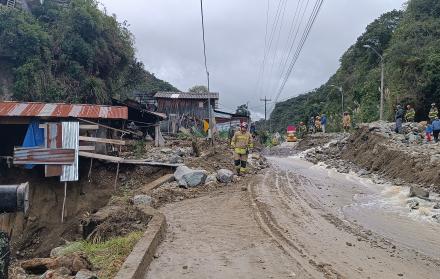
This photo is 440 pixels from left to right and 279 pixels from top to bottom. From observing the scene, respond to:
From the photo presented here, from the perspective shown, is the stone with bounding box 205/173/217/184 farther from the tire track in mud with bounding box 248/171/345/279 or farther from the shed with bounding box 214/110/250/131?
the shed with bounding box 214/110/250/131

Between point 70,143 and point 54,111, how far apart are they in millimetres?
1500

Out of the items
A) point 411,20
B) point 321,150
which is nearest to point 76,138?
point 321,150

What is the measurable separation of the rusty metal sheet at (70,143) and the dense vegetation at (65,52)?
44.2 ft

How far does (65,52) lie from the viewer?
3177cm

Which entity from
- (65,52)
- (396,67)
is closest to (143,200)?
(65,52)

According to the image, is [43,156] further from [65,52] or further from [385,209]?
[65,52]

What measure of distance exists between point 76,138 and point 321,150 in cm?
1611

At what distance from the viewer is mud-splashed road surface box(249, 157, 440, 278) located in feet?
20.9

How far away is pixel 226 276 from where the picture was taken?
5.85 meters

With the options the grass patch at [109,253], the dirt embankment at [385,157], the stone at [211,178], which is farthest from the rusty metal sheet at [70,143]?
the dirt embankment at [385,157]

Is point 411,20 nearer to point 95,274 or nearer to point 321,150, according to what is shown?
point 321,150

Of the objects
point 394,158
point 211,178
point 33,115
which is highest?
point 33,115

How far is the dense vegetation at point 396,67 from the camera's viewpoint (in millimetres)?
30625

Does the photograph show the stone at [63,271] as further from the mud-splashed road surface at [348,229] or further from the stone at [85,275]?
the mud-splashed road surface at [348,229]
